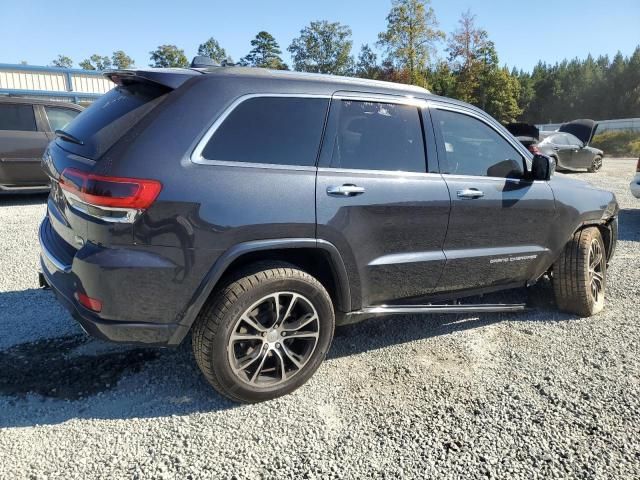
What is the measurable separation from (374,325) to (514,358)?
1088 mm

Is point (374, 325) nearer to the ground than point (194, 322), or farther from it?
nearer to the ground

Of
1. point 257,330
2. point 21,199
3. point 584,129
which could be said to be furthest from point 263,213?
point 584,129

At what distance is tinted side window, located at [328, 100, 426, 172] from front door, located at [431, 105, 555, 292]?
0.22 m

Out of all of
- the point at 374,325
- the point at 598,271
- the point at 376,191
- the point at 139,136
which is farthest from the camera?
the point at 598,271

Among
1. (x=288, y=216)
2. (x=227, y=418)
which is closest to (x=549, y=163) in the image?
(x=288, y=216)

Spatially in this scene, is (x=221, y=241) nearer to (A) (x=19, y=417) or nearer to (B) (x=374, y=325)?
(A) (x=19, y=417)

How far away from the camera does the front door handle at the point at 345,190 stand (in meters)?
2.81

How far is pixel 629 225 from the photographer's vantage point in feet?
27.0

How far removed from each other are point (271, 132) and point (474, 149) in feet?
5.55

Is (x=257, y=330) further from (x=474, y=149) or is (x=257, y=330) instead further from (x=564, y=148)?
(x=564, y=148)

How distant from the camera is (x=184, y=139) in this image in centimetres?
250

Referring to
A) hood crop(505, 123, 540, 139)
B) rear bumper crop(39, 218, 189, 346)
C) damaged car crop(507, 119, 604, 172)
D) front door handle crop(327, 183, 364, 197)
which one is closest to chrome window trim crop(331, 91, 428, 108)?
front door handle crop(327, 183, 364, 197)

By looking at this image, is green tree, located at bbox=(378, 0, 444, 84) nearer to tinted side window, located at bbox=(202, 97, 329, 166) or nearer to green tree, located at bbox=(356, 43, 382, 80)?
green tree, located at bbox=(356, 43, 382, 80)

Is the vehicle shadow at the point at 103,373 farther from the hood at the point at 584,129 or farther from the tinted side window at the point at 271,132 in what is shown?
the hood at the point at 584,129
